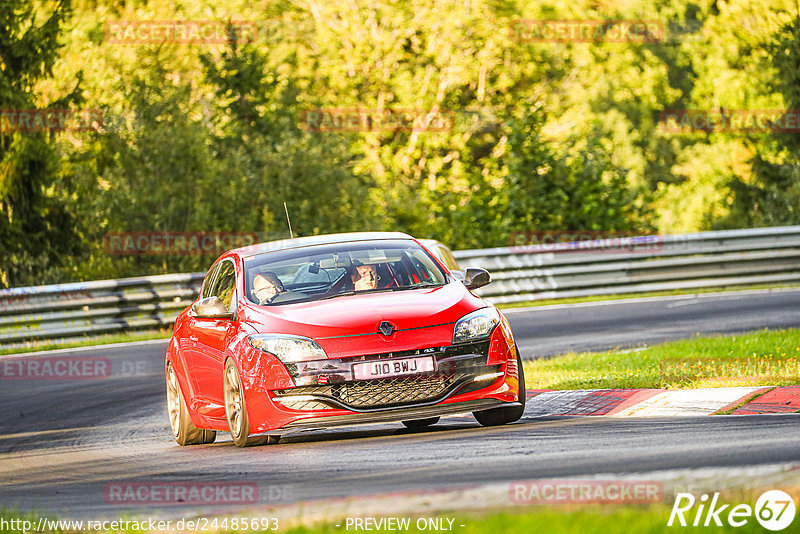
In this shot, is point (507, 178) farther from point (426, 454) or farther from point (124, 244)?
point (426, 454)

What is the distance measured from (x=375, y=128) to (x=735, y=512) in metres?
40.2

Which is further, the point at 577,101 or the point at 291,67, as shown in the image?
the point at 577,101

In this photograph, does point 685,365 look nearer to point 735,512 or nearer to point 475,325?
point 475,325

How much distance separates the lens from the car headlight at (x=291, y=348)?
9109mm

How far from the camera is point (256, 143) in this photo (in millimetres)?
32656

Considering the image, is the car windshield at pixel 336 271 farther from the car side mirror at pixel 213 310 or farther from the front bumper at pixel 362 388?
the front bumper at pixel 362 388

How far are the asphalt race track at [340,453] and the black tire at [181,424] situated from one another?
21 centimetres

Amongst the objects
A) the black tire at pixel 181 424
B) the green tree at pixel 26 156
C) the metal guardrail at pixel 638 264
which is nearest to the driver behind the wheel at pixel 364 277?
→ the black tire at pixel 181 424

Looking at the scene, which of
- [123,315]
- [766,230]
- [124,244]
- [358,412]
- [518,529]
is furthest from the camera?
[124,244]

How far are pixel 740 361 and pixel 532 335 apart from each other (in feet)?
20.2

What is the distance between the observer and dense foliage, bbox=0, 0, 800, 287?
27.8m

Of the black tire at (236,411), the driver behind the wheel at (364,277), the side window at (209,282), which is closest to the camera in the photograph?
the black tire at (236,411)

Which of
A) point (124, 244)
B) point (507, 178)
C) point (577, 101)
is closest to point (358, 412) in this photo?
point (124, 244)

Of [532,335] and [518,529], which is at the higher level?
[518,529]
